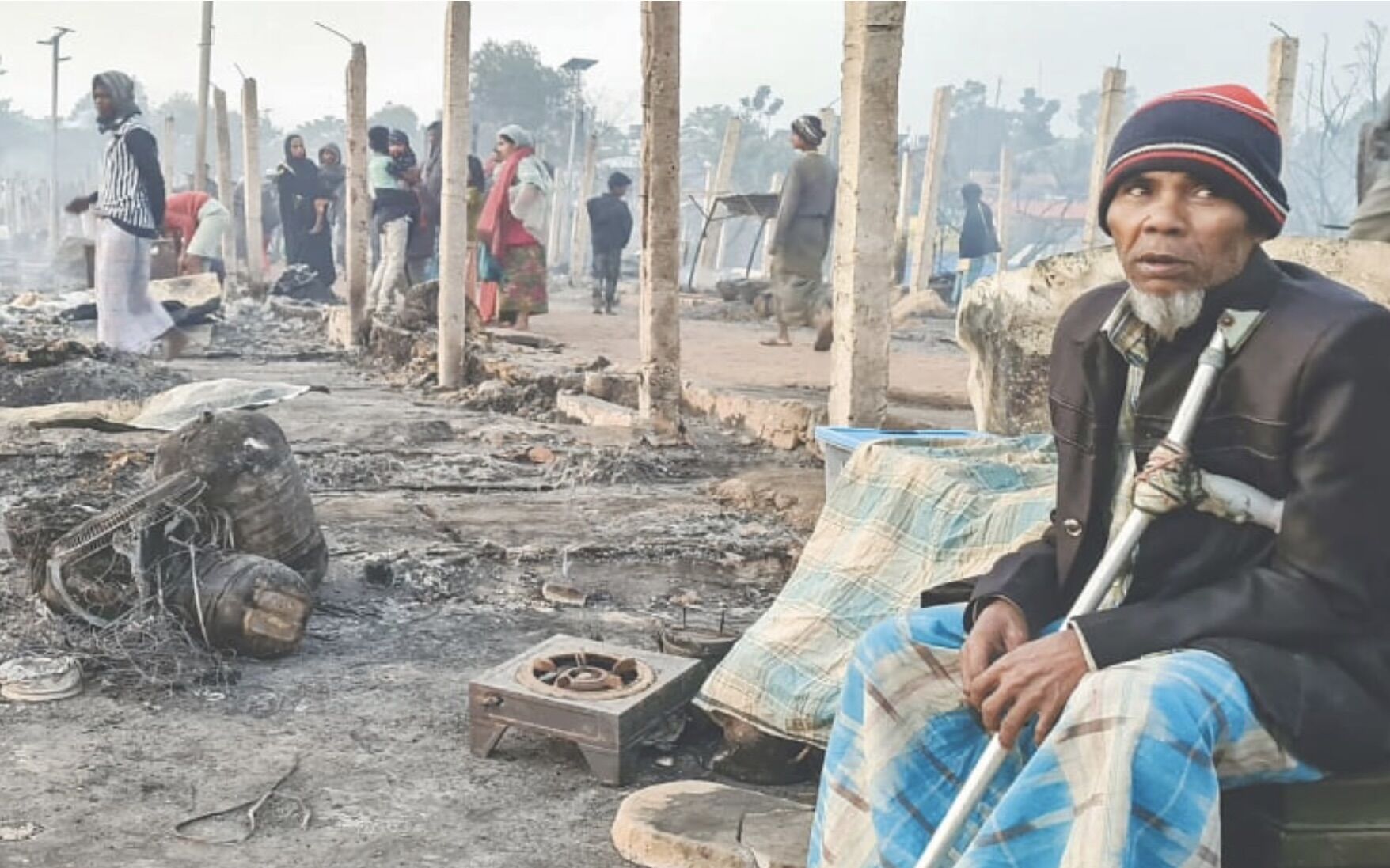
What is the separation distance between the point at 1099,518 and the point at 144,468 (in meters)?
5.74

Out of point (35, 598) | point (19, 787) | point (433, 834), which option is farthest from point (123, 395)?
point (433, 834)

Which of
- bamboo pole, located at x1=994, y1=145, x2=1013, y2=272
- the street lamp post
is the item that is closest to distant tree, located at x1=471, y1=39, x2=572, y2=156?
the street lamp post

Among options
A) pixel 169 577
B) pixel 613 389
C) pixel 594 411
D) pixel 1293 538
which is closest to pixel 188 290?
pixel 613 389

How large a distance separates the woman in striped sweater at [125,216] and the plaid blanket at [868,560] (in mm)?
8217

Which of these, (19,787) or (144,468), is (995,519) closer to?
(19,787)

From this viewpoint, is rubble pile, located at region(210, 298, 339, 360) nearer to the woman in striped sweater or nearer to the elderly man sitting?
the woman in striped sweater

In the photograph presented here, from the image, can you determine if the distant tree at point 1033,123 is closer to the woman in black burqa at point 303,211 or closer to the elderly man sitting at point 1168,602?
the woman in black burqa at point 303,211

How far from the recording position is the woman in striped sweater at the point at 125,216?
32.6ft

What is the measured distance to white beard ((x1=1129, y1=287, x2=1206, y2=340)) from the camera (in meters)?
1.93

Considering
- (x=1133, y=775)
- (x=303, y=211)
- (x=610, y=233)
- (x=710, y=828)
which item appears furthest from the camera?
(x=303, y=211)

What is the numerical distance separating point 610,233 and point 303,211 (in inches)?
191

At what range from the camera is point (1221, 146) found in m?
1.89

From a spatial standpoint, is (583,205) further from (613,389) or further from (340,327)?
(613,389)

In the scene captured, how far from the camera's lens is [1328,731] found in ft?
5.66
